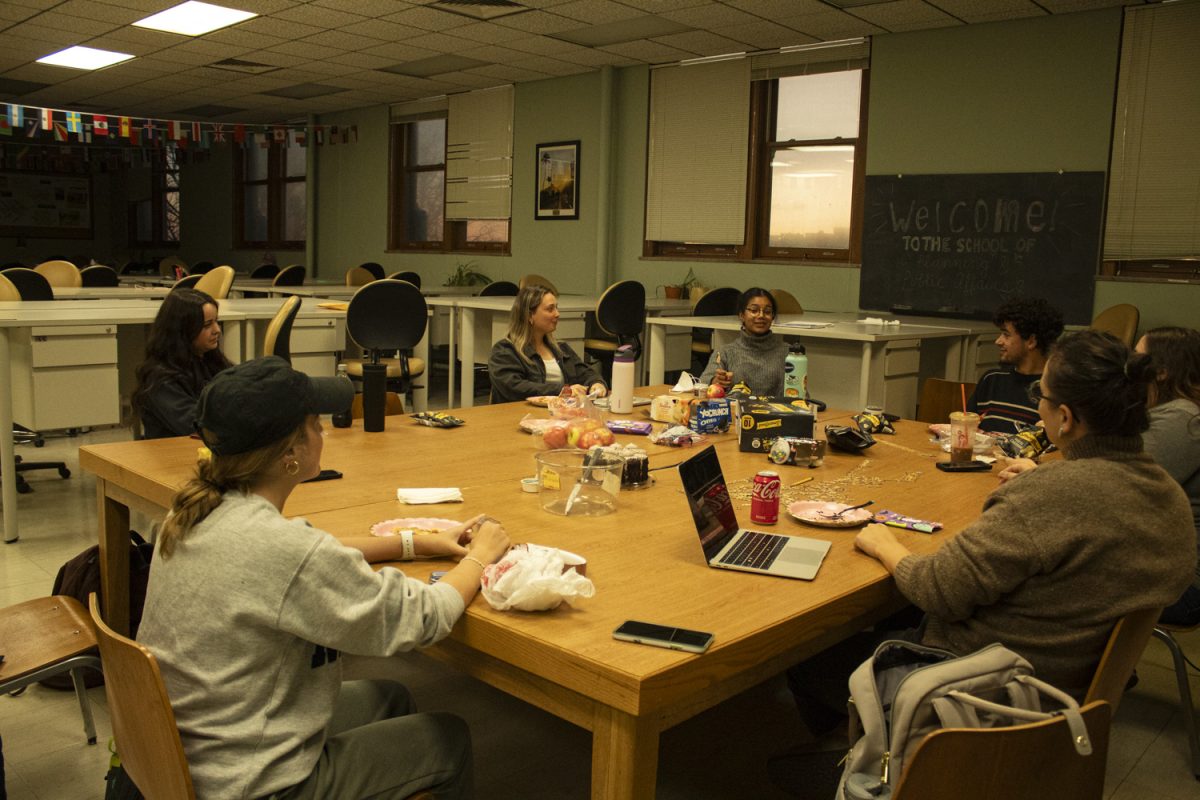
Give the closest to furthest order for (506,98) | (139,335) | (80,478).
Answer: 1. (80,478)
2. (139,335)
3. (506,98)

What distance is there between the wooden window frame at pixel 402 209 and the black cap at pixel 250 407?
8610mm

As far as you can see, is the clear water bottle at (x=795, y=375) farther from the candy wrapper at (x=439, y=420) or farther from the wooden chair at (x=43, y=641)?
the wooden chair at (x=43, y=641)

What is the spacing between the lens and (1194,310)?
18.3ft

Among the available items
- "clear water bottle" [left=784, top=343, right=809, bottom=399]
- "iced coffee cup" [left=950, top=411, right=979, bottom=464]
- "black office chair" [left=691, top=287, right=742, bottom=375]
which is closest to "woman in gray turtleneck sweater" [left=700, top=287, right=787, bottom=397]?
"clear water bottle" [left=784, top=343, right=809, bottom=399]

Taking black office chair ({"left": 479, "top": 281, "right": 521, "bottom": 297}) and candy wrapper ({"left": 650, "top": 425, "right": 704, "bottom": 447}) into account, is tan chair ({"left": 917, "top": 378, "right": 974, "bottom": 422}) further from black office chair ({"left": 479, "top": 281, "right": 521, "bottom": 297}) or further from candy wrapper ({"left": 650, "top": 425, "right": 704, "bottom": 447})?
black office chair ({"left": 479, "top": 281, "right": 521, "bottom": 297})

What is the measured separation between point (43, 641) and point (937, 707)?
5.51 feet

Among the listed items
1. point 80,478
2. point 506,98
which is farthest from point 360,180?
point 80,478

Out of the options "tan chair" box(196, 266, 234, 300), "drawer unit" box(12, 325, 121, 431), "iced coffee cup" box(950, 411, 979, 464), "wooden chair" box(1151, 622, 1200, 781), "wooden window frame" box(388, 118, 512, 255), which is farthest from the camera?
"wooden window frame" box(388, 118, 512, 255)

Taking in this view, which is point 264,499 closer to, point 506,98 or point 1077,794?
point 1077,794

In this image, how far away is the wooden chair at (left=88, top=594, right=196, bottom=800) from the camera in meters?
1.26

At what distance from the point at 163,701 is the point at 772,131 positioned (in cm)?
691

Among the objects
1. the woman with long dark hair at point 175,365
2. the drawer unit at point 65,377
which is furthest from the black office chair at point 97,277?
the woman with long dark hair at point 175,365

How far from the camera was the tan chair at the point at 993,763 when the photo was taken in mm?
1161

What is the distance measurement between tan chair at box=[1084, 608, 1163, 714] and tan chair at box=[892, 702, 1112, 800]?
32 cm
